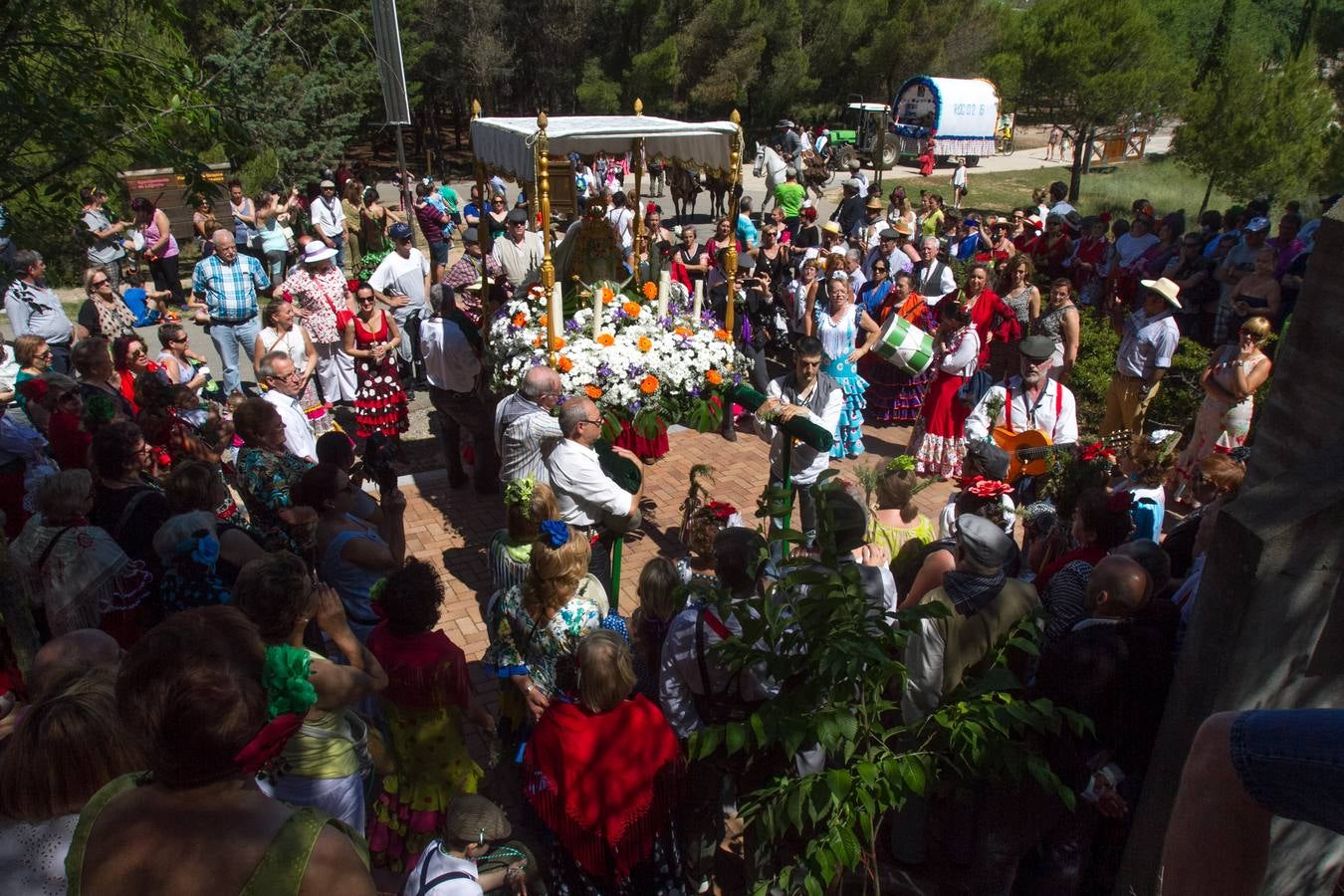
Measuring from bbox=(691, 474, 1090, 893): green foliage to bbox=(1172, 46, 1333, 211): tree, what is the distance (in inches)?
702

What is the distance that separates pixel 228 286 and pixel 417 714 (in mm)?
6926

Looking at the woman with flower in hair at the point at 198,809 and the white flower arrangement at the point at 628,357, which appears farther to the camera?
the white flower arrangement at the point at 628,357

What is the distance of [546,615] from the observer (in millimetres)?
3787

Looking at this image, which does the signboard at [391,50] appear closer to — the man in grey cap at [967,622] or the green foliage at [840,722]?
the man in grey cap at [967,622]

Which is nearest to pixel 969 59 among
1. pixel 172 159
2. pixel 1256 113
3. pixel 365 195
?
pixel 1256 113

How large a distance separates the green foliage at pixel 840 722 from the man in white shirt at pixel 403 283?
7662mm

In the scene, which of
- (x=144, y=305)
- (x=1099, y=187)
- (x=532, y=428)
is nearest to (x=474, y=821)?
(x=532, y=428)

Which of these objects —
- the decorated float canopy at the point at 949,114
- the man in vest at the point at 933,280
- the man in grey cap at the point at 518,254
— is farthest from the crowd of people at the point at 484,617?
the decorated float canopy at the point at 949,114

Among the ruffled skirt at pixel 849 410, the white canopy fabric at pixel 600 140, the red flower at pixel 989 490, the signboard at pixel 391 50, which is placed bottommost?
the ruffled skirt at pixel 849 410

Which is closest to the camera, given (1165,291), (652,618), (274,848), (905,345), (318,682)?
(274,848)

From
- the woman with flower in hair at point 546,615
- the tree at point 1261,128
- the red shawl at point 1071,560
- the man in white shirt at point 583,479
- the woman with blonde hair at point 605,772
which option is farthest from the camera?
the tree at point 1261,128

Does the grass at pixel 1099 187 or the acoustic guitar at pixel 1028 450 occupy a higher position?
the acoustic guitar at pixel 1028 450

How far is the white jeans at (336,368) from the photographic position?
8.25 meters

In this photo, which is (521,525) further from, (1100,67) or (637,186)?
(1100,67)
